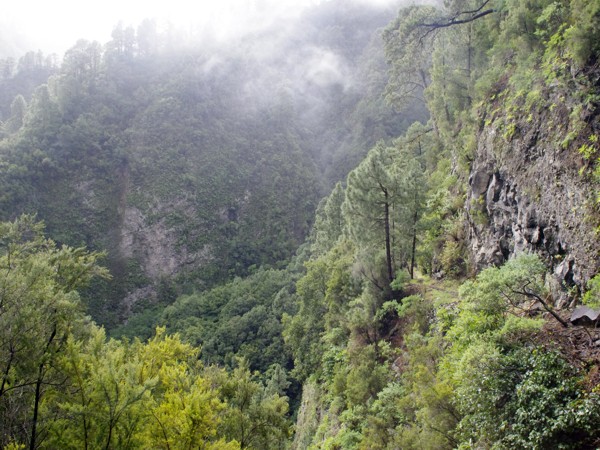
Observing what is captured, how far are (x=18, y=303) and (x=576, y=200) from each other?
12032 mm

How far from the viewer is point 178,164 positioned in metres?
71.8

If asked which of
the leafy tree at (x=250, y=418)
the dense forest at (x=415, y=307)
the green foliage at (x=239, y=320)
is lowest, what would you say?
the green foliage at (x=239, y=320)

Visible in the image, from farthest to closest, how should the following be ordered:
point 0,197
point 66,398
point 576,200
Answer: point 0,197 → point 576,200 → point 66,398

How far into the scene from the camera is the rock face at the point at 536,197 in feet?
28.0

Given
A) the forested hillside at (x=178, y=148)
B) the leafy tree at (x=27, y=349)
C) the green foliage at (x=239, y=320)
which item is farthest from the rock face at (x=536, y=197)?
the forested hillside at (x=178, y=148)

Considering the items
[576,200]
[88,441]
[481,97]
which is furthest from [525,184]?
[88,441]

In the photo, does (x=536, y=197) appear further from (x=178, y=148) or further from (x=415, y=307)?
(x=178, y=148)

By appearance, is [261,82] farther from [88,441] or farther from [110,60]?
[88,441]

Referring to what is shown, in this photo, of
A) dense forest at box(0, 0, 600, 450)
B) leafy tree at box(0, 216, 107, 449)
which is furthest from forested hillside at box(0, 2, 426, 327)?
leafy tree at box(0, 216, 107, 449)

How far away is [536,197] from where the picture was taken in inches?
408

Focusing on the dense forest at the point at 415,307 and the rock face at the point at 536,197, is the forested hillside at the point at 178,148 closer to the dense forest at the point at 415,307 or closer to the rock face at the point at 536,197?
the dense forest at the point at 415,307

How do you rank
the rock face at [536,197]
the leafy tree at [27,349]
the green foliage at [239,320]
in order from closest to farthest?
the leafy tree at [27,349]
the rock face at [536,197]
the green foliage at [239,320]

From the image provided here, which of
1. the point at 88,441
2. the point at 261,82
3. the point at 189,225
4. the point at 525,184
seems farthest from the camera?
the point at 261,82

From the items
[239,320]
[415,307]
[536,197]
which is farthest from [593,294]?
[239,320]
